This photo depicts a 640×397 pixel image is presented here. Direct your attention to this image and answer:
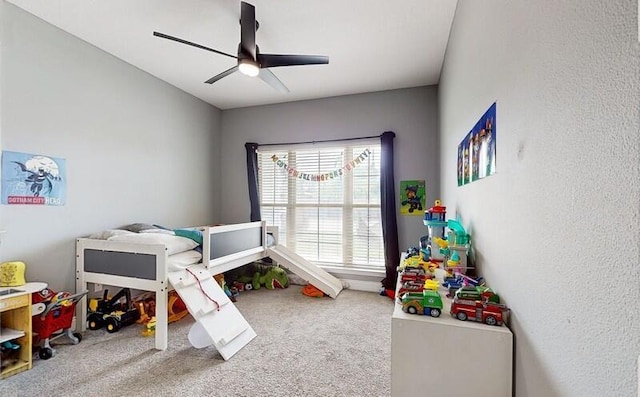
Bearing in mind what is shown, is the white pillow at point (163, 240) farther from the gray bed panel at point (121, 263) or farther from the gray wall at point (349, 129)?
the gray wall at point (349, 129)

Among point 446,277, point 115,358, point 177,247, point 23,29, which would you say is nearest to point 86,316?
point 115,358

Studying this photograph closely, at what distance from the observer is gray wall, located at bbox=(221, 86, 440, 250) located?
333 centimetres

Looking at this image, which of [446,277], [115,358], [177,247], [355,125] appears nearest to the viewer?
[446,277]

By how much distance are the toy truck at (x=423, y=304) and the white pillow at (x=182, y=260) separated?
1846 millimetres

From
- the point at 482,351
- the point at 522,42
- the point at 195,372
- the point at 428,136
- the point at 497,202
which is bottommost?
the point at 195,372

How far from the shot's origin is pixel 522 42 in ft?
2.78

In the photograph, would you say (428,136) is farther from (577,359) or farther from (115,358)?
(115,358)

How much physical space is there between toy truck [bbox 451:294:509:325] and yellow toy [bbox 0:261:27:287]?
8.90 ft

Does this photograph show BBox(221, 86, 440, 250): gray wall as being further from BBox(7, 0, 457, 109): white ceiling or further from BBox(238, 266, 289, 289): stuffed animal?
BBox(238, 266, 289, 289): stuffed animal

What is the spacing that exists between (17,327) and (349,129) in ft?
11.3

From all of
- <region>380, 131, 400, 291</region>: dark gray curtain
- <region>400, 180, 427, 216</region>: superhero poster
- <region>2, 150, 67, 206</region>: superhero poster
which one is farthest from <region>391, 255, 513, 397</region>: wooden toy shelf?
<region>2, 150, 67, 206</region>: superhero poster

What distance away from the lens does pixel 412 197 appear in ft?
11.1

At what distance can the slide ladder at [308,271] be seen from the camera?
321 centimetres

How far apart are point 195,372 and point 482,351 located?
Result: 170cm
